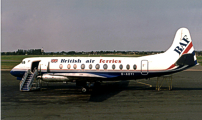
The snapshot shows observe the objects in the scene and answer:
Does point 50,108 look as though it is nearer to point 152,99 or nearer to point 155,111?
point 155,111

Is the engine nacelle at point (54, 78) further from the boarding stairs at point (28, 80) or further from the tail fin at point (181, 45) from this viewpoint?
the tail fin at point (181, 45)

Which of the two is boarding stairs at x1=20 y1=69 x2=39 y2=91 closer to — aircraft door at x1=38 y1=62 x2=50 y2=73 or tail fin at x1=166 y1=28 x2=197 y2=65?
aircraft door at x1=38 y1=62 x2=50 y2=73

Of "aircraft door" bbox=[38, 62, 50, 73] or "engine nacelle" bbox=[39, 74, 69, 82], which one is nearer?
"engine nacelle" bbox=[39, 74, 69, 82]

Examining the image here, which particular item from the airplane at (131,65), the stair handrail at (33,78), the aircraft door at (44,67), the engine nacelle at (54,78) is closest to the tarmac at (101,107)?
the engine nacelle at (54,78)

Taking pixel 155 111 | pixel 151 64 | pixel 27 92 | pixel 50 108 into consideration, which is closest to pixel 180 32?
pixel 151 64

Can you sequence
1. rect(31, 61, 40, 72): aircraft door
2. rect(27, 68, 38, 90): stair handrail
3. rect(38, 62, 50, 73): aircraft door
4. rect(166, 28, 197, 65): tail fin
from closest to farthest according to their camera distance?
rect(27, 68, 38, 90): stair handrail
rect(166, 28, 197, 65): tail fin
rect(38, 62, 50, 73): aircraft door
rect(31, 61, 40, 72): aircraft door

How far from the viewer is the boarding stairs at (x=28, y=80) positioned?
20.2m

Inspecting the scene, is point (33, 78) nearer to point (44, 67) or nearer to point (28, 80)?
point (28, 80)

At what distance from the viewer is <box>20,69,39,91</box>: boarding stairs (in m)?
20.2

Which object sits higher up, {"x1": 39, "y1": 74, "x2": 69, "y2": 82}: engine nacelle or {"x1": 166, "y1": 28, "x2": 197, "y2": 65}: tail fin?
{"x1": 166, "y1": 28, "x2": 197, "y2": 65}: tail fin

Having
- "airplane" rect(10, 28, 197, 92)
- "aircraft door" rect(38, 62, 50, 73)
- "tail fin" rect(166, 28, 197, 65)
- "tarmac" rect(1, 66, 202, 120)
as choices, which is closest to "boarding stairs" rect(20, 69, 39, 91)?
"airplane" rect(10, 28, 197, 92)

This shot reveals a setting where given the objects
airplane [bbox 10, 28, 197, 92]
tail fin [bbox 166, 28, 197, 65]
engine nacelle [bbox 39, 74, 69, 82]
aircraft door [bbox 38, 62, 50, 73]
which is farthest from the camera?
aircraft door [bbox 38, 62, 50, 73]

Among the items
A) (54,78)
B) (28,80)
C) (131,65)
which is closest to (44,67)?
(28,80)

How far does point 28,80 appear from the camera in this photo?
68.1 feet
